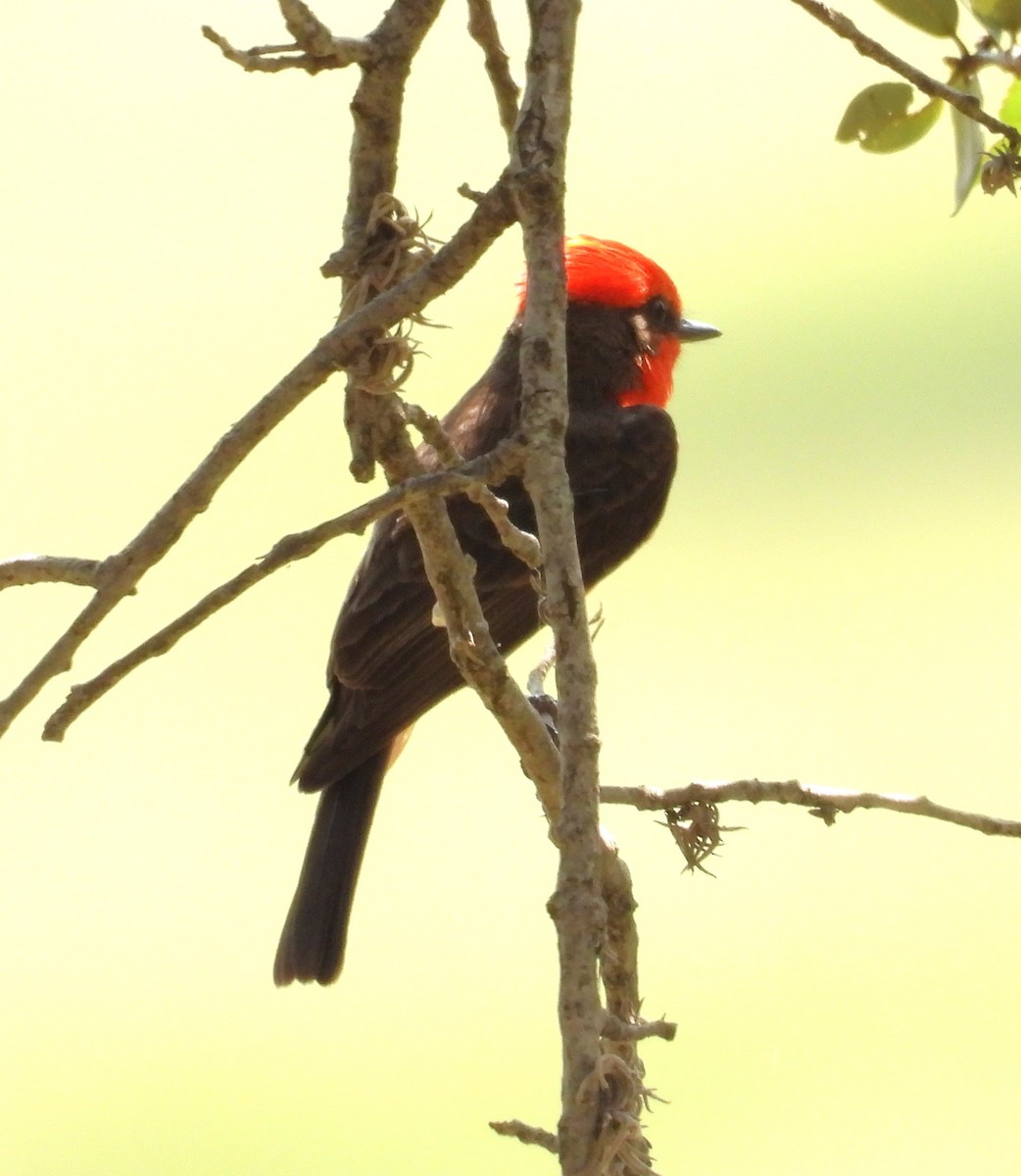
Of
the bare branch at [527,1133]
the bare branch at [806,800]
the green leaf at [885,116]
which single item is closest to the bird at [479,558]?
the bare branch at [806,800]

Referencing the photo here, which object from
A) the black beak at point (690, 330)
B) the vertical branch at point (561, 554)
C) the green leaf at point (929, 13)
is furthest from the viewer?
the black beak at point (690, 330)

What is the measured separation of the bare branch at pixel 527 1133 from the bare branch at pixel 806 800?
1.97ft

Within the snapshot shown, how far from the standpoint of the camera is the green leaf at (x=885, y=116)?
1.58m

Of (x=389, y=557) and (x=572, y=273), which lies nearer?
(x=389, y=557)

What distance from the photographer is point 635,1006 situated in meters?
1.66

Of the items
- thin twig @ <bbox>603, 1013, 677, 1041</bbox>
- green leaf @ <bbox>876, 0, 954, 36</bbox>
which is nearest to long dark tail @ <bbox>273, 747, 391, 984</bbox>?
green leaf @ <bbox>876, 0, 954, 36</bbox>

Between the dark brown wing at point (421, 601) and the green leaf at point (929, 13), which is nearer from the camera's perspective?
the green leaf at point (929, 13)

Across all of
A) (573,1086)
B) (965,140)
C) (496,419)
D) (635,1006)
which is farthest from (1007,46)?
(496,419)

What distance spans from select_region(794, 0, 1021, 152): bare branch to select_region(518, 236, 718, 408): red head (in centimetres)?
153

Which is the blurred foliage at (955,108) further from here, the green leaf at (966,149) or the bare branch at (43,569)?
the bare branch at (43,569)

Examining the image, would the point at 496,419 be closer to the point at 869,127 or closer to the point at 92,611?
the point at 869,127

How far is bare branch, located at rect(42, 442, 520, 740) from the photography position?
1021 mm

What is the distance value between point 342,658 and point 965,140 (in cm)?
134

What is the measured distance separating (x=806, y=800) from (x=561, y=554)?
0.78 m
